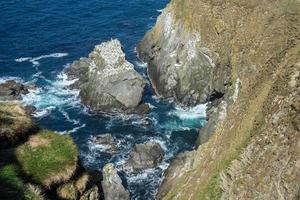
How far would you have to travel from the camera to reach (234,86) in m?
70.1

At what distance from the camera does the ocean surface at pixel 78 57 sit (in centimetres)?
7600

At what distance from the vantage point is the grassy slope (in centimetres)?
4809

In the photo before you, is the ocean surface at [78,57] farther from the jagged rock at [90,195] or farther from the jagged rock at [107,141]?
the jagged rock at [90,195]

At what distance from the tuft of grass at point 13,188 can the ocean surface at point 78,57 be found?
38383mm

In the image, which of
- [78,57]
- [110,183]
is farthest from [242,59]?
[78,57]

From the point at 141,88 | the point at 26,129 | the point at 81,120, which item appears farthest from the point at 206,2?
the point at 26,129

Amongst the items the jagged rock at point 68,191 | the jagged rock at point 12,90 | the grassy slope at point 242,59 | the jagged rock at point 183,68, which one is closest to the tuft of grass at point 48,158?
the jagged rock at point 68,191

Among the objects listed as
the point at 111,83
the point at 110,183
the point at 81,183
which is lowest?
the point at 110,183

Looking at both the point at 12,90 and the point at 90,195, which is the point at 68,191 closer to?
the point at 90,195

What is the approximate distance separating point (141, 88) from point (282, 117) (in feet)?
139

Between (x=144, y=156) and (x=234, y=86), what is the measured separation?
14882 millimetres

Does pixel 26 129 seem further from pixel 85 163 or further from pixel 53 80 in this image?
pixel 53 80

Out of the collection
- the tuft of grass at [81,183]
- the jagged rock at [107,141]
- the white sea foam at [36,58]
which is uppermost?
the tuft of grass at [81,183]

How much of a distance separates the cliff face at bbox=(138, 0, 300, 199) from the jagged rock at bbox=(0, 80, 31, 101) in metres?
22.4
